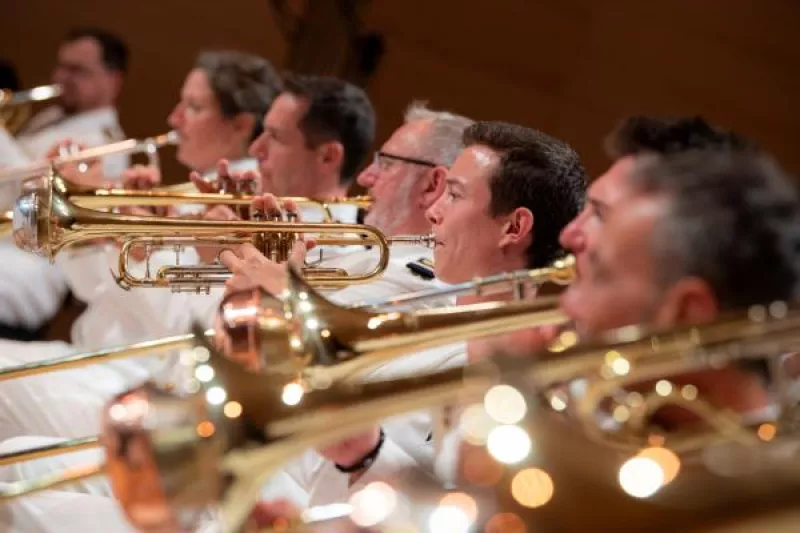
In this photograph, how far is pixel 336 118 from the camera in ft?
11.0

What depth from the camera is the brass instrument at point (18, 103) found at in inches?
170

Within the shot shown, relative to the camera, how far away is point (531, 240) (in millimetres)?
2217

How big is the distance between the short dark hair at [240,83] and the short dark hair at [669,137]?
233 cm

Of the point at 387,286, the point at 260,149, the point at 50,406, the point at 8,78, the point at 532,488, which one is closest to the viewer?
the point at 532,488

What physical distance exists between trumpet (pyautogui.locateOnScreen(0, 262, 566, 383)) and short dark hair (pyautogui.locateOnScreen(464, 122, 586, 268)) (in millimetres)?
604

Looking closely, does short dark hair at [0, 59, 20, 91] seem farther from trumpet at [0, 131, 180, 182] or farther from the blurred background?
trumpet at [0, 131, 180, 182]

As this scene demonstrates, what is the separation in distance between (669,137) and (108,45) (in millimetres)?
3518

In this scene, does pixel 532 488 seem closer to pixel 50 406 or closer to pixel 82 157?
pixel 50 406

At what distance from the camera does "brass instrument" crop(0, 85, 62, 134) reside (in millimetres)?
4324

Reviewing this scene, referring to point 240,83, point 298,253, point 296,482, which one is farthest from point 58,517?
point 240,83

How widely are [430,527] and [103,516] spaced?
3.25 feet

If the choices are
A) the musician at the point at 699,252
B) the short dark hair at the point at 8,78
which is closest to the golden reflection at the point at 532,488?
the musician at the point at 699,252

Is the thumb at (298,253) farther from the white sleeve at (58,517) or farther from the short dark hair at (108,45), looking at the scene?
the short dark hair at (108,45)

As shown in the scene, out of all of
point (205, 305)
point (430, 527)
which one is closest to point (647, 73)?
point (205, 305)
